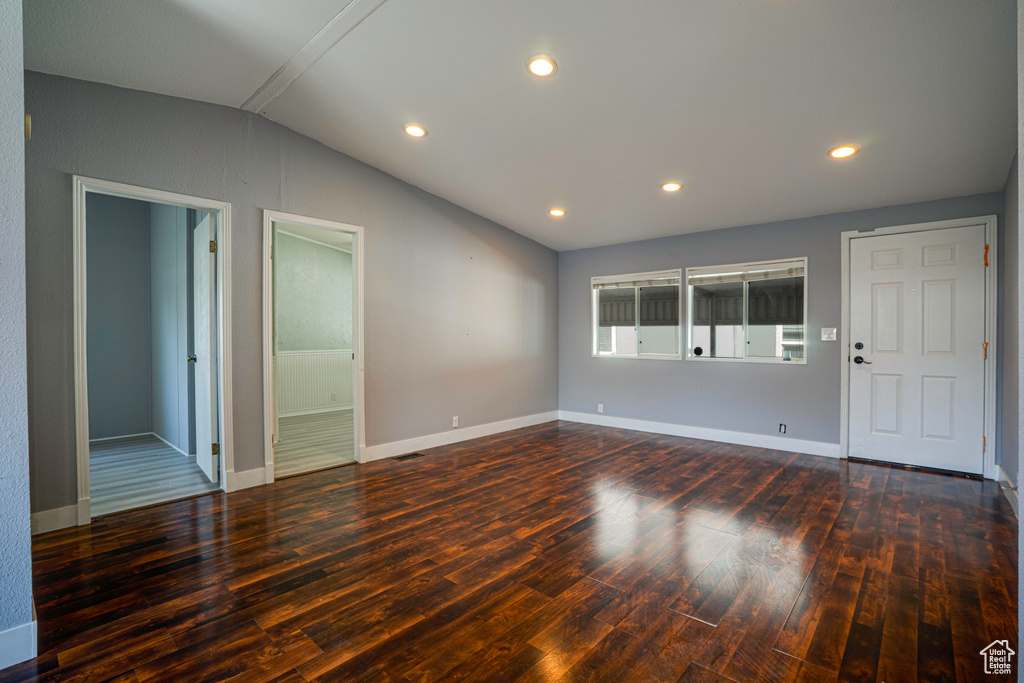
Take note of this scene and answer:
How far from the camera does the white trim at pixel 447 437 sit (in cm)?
452

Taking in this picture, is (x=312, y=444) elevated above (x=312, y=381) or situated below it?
below

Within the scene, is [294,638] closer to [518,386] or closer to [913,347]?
[518,386]

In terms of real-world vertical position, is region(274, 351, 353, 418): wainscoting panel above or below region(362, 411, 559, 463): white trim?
above

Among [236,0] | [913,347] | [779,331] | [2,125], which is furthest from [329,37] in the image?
[913,347]

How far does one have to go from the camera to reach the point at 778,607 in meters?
2.02

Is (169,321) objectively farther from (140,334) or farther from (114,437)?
(114,437)

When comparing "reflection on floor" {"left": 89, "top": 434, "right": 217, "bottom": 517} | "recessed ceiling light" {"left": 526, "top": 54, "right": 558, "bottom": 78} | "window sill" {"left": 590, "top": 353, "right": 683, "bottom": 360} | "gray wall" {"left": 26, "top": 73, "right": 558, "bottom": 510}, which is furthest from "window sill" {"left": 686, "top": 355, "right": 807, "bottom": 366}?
"reflection on floor" {"left": 89, "top": 434, "right": 217, "bottom": 517}

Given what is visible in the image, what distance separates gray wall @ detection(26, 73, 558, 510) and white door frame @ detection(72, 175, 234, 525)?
0.04 metres

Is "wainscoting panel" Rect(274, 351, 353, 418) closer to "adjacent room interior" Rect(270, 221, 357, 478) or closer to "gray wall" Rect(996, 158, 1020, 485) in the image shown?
"adjacent room interior" Rect(270, 221, 357, 478)

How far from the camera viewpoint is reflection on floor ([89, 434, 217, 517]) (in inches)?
133

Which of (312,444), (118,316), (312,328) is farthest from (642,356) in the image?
(118,316)

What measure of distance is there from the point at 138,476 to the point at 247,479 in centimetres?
113

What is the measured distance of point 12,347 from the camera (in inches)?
67.4

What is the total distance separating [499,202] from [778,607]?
4271mm
